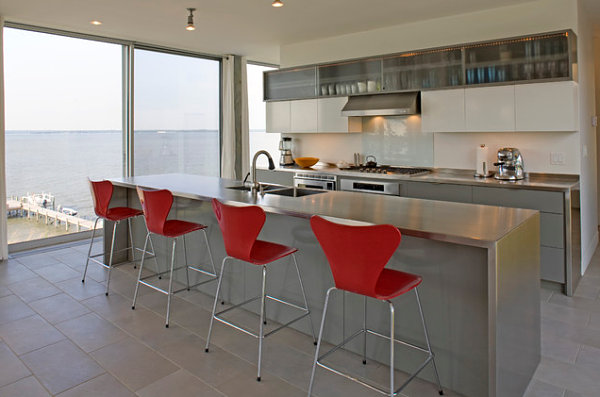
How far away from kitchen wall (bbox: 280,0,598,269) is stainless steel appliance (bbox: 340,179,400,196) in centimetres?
79

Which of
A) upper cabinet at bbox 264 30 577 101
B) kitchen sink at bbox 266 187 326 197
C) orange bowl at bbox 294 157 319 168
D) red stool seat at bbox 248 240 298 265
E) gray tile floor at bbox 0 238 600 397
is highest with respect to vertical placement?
upper cabinet at bbox 264 30 577 101

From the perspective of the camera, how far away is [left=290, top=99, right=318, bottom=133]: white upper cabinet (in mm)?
6059

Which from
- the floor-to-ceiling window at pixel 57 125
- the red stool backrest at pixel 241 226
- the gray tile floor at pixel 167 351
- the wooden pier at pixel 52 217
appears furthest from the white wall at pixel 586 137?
the wooden pier at pixel 52 217

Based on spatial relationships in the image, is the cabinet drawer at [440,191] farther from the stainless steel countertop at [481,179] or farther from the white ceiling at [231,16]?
the white ceiling at [231,16]

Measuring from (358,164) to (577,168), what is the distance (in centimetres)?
256

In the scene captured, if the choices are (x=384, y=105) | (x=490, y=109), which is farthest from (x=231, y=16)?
(x=490, y=109)

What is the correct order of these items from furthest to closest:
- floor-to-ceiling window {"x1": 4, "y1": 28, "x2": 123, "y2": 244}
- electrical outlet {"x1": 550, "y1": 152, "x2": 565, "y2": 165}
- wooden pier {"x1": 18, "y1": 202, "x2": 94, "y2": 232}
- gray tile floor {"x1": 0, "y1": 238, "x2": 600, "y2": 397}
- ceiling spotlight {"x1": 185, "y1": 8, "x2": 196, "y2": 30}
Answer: wooden pier {"x1": 18, "y1": 202, "x2": 94, "y2": 232} → floor-to-ceiling window {"x1": 4, "y1": 28, "x2": 123, "y2": 244} → ceiling spotlight {"x1": 185, "y1": 8, "x2": 196, "y2": 30} → electrical outlet {"x1": 550, "y1": 152, "x2": 565, "y2": 165} → gray tile floor {"x1": 0, "y1": 238, "x2": 600, "y2": 397}

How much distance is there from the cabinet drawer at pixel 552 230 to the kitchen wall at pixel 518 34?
2.15 feet

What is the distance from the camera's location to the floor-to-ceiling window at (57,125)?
528 cm

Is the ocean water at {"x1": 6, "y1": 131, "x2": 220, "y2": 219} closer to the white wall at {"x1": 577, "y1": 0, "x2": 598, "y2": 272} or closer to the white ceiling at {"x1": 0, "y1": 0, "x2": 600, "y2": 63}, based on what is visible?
the white ceiling at {"x1": 0, "y1": 0, "x2": 600, "y2": 63}

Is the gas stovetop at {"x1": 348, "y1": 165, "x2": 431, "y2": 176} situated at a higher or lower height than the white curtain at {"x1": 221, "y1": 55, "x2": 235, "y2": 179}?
lower

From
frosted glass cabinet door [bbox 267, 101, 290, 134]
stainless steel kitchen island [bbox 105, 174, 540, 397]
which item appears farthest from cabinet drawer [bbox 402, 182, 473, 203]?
frosted glass cabinet door [bbox 267, 101, 290, 134]

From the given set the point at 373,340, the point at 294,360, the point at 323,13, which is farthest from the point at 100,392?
the point at 323,13

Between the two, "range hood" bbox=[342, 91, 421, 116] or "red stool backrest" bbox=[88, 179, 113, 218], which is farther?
"range hood" bbox=[342, 91, 421, 116]
